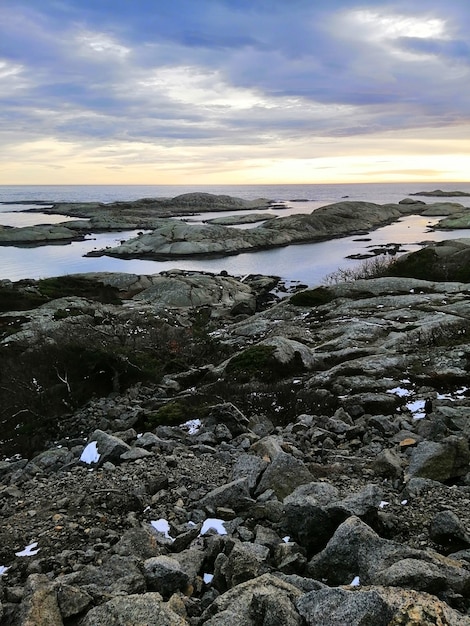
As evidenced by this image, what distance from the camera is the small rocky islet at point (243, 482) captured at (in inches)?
191

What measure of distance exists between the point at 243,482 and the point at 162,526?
1.45 meters

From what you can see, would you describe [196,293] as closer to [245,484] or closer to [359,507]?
[245,484]

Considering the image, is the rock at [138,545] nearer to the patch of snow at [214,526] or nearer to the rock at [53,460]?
the patch of snow at [214,526]

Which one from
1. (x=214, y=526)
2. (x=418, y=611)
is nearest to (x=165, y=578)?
(x=214, y=526)

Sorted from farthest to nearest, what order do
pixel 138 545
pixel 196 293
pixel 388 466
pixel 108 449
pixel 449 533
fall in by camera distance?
pixel 196 293 < pixel 108 449 < pixel 388 466 < pixel 138 545 < pixel 449 533

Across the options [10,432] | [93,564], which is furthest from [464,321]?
[93,564]

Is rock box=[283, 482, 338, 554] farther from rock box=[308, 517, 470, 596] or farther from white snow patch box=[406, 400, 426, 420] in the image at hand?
white snow patch box=[406, 400, 426, 420]

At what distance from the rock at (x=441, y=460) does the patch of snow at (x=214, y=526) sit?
3.48 meters

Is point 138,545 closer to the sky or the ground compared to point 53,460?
closer to the sky

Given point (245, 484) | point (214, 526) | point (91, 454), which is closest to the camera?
point (214, 526)

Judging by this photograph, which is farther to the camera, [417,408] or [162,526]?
[417,408]

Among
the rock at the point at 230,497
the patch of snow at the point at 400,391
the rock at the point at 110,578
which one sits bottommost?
the patch of snow at the point at 400,391

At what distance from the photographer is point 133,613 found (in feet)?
14.7

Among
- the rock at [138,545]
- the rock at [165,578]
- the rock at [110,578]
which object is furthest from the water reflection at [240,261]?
the rock at [165,578]
